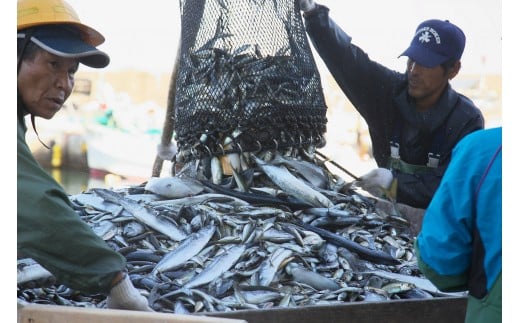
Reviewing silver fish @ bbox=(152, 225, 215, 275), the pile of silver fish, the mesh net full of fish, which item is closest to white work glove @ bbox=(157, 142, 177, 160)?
the mesh net full of fish

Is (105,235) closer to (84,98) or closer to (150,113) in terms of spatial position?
(84,98)

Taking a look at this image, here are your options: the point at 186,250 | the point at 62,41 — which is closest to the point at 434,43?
the point at 186,250

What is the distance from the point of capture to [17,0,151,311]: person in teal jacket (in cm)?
247

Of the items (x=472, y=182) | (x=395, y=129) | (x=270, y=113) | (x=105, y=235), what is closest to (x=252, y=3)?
(x=270, y=113)

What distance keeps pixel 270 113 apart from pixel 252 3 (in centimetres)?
64

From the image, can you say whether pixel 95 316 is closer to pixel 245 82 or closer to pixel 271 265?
pixel 271 265

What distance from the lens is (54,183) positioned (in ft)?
8.21

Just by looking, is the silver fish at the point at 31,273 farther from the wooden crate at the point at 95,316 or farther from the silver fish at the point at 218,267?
the wooden crate at the point at 95,316

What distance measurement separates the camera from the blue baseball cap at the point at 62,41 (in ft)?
9.18

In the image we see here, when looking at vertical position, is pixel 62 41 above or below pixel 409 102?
above

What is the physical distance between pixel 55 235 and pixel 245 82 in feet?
7.70

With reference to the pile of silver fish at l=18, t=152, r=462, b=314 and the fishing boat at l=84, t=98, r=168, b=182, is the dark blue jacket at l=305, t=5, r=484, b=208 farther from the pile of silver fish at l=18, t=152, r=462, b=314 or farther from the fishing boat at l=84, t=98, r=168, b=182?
the fishing boat at l=84, t=98, r=168, b=182

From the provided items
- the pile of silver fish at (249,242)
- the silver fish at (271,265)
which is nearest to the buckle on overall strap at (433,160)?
the pile of silver fish at (249,242)

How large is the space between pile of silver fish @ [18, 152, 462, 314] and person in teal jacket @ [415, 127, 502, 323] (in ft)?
3.49
